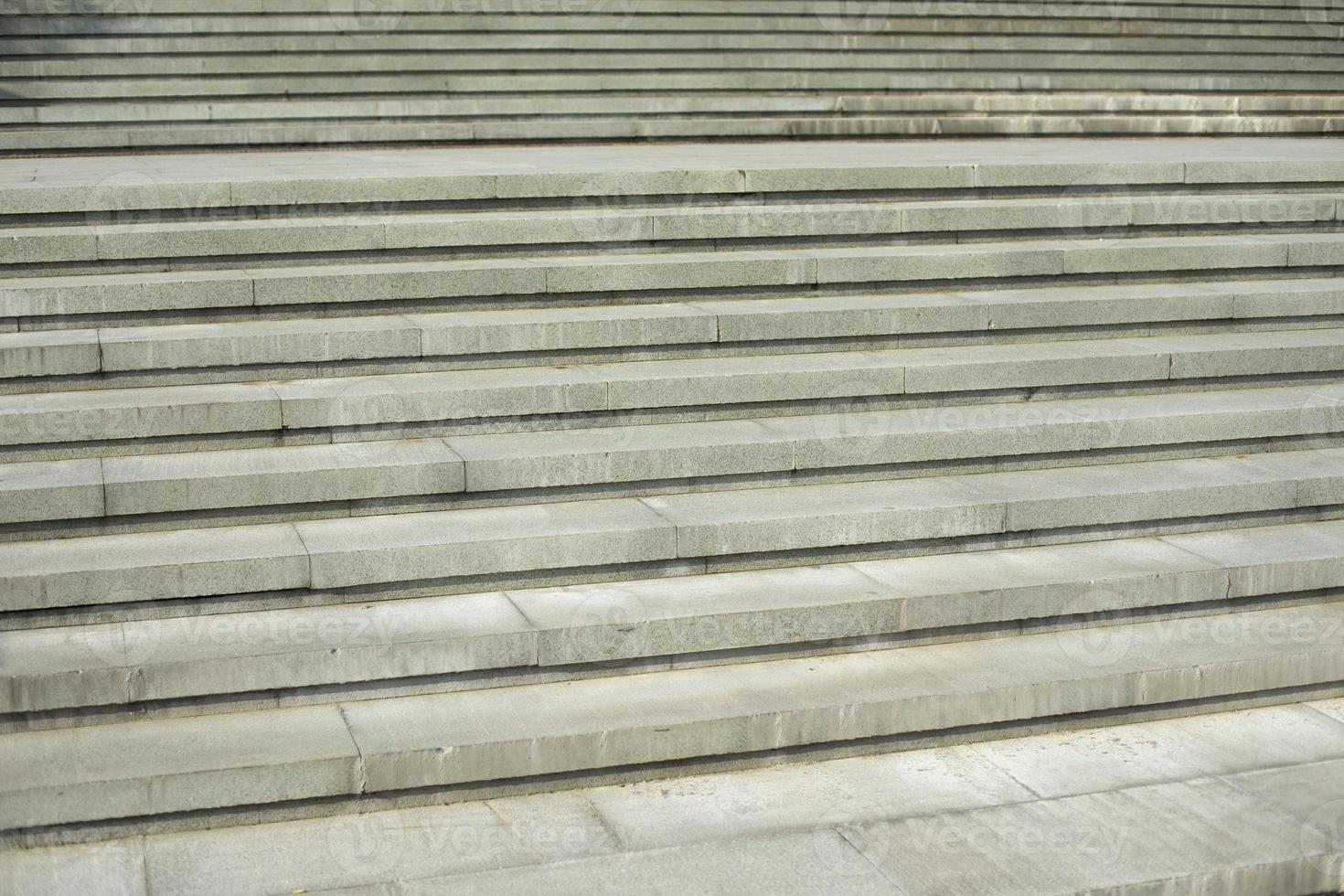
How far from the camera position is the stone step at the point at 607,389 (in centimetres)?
614

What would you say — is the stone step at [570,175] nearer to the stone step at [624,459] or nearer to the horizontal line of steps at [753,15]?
the stone step at [624,459]

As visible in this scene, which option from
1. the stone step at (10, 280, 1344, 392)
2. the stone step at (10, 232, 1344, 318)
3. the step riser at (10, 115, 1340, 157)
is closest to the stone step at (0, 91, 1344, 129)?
the step riser at (10, 115, 1340, 157)

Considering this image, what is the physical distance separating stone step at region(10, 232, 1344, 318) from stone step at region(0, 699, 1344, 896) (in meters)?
3.00

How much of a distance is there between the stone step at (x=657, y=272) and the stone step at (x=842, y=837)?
3004 mm

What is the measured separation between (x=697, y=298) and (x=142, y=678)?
355 centimetres

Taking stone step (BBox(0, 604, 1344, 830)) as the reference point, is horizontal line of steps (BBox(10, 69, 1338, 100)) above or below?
above

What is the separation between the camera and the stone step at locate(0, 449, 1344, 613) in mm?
5418

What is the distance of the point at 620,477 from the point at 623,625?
38.6 inches

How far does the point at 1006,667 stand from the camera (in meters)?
5.60

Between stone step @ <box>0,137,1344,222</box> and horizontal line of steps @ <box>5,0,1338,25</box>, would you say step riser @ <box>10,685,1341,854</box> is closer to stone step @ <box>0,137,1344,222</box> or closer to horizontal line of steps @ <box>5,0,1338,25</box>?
stone step @ <box>0,137,1344,222</box>

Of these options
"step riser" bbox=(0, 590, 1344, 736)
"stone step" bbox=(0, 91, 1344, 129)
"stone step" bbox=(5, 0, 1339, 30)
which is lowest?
"step riser" bbox=(0, 590, 1344, 736)

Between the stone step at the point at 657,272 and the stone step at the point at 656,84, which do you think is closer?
the stone step at the point at 657,272

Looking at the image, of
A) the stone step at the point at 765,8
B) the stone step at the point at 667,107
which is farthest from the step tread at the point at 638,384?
the stone step at the point at 765,8

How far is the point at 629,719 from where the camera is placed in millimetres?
5129
